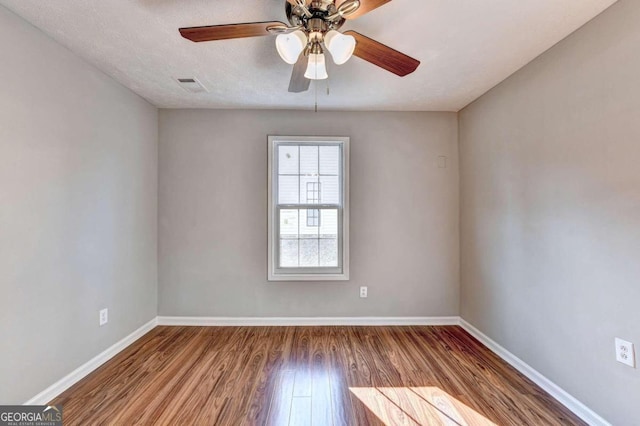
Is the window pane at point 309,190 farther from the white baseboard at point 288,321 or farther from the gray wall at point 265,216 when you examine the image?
the white baseboard at point 288,321

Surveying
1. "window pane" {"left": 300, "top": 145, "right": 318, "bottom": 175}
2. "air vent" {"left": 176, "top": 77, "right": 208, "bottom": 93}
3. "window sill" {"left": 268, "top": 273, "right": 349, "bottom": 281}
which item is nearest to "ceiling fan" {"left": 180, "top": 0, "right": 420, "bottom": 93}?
"air vent" {"left": 176, "top": 77, "right": 208, "bottom": 93}

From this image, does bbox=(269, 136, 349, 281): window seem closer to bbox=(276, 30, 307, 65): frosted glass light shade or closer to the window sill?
the window sill

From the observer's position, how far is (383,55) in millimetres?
1592

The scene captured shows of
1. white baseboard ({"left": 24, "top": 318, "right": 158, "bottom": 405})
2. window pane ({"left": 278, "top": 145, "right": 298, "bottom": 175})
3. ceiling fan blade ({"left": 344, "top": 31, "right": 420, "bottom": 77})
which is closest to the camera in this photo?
ceiling fan blade ({"left": 344, "top": 31, "right": 420, "bottom": 77})

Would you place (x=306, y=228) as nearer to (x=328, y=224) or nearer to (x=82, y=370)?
(x=328, y=224)

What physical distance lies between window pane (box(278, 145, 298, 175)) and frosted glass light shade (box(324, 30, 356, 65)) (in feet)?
6.27

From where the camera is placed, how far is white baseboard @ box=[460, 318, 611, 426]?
176 centimetres

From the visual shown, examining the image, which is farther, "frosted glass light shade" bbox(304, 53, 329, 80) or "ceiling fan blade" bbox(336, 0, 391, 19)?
"frosted glass light shade" bbox(304, 53, 329, 80)

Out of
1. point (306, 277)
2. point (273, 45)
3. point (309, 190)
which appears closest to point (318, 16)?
point (273, 45)

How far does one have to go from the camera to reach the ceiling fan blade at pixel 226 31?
53.7 inches

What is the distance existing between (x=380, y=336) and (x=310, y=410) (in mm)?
1319

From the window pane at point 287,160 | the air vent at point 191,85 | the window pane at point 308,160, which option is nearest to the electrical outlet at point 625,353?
the window pane at point 308,160

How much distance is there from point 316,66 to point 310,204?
1.89m

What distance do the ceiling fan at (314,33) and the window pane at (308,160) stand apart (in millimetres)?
1746
